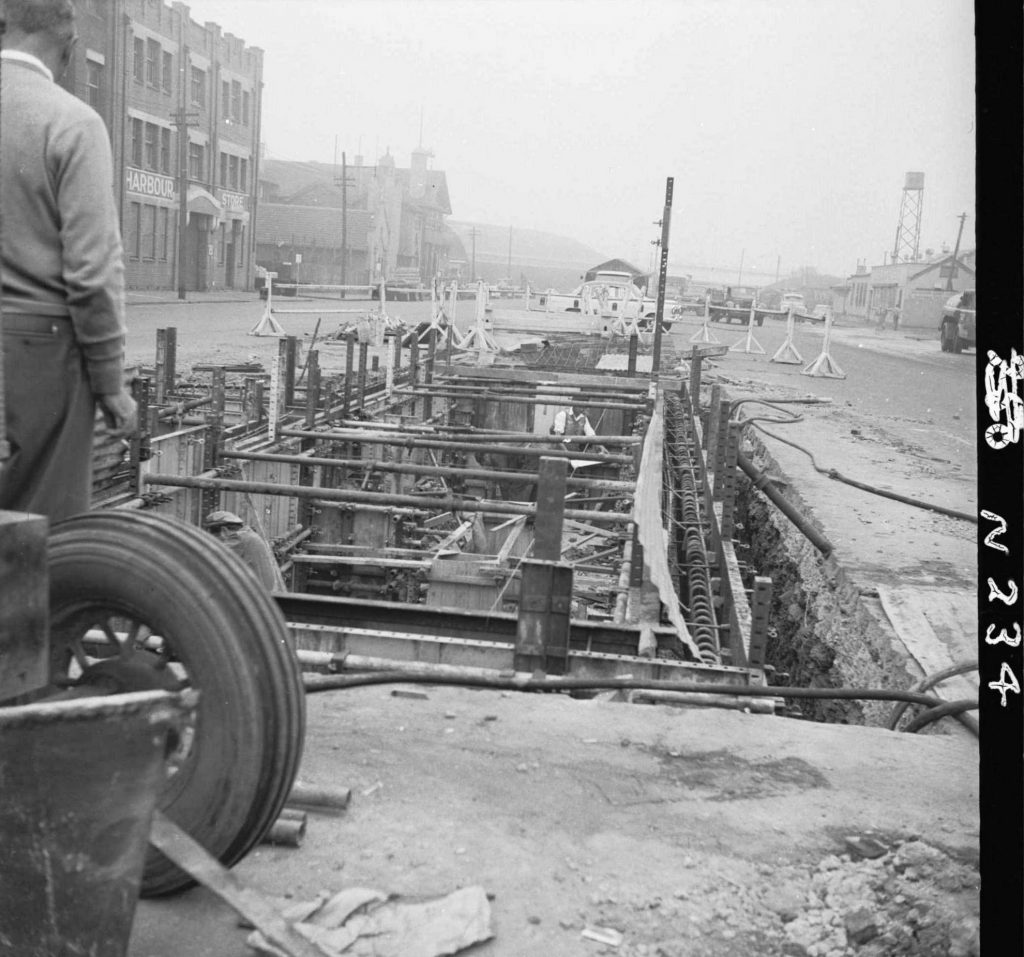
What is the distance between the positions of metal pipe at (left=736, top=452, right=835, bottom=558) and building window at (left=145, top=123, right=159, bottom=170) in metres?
27.5

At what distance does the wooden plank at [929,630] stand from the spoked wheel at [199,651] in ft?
14.7

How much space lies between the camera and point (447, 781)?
4.05 meters

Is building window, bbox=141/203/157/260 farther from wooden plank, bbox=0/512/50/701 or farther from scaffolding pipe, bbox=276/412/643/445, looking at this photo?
wooden plank, bbox=0/512/50/701

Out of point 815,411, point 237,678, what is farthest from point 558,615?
point 815,411

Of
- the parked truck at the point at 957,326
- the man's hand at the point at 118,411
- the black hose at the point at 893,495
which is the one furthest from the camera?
the parked truck at the point at 957,326

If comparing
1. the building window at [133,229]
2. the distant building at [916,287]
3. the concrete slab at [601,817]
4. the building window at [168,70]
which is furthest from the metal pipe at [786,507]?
the distant building at [916,287]

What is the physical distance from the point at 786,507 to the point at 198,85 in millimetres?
27829

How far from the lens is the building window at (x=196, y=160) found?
130 ft

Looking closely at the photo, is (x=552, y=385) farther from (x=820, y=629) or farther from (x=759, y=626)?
(x=759, y=626)

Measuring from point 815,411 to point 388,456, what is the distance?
8.58 meters

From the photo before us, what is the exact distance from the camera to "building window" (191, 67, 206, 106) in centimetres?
3322

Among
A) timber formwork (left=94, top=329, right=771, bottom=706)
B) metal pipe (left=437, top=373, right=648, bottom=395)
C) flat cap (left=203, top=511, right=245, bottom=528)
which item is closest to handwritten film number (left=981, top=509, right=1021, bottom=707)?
timber formwork (left=94, top=329, right=771, bottom=706)

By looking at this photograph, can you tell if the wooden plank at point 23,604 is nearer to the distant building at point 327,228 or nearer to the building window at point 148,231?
the building window at point 148,231

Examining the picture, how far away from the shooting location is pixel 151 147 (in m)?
37.3
